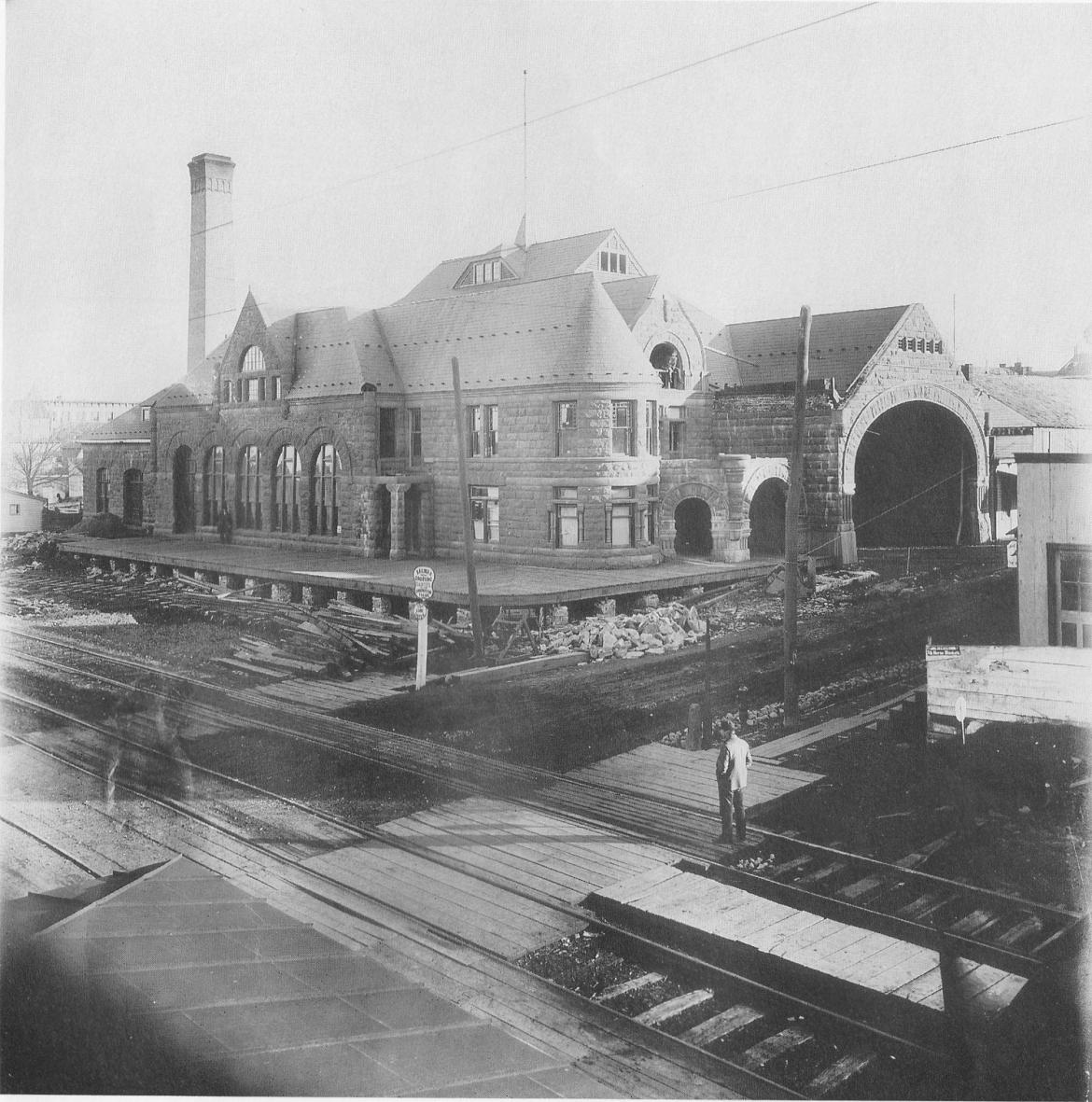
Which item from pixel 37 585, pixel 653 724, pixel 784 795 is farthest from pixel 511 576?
pixel 37 585

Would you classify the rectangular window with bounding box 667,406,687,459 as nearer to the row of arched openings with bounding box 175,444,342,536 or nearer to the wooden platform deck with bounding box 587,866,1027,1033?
the row of arched openings with bounding box 175,444,342,536

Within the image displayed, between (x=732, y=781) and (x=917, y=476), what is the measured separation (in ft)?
14.1

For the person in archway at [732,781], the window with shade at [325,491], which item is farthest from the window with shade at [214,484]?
the person in archway at [732,781]

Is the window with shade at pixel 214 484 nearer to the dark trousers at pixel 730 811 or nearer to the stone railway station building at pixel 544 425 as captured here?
the stone railway station building at pixel 544 425

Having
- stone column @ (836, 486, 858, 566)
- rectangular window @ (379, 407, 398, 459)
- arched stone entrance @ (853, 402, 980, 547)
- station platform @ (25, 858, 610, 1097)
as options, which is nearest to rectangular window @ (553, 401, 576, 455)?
rectangular window @ (379, 407, 398, 459)

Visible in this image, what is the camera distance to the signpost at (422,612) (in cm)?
859

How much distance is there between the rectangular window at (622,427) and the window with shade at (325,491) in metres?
4.04

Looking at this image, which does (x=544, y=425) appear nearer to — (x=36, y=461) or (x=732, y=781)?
(x=36, y=461)

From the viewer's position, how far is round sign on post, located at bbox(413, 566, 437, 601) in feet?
30.2

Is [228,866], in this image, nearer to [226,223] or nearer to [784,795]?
[784,795]

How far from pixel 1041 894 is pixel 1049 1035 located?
0.89 metres

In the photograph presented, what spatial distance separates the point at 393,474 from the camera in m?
12.4

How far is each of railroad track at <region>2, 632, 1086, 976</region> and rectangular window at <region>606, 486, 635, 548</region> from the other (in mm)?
4598

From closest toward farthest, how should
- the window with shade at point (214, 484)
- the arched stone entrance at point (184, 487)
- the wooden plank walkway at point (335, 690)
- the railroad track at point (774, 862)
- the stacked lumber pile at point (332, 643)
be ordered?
the railroad track at point (774, 862) < the wooden plank walkway at point (335, 690) < the stacked lumber pile at point (332, 643) < the arched stone entrance at point (184, 487) < the window with shade at point (214, 484)
